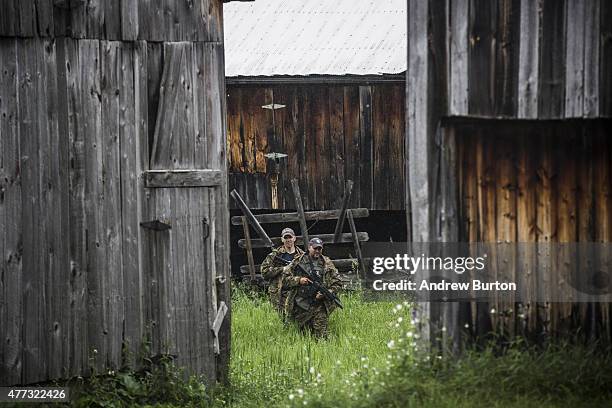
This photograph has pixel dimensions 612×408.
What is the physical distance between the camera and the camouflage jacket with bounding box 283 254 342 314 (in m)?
13.9

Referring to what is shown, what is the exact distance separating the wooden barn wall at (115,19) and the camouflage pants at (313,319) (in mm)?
5138

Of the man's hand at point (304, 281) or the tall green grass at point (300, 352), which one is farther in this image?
the man's hand at point (304, 281)

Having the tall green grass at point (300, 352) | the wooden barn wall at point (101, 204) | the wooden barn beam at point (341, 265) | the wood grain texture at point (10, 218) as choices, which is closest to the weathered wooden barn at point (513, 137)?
the tall green grass at point (300, 352)

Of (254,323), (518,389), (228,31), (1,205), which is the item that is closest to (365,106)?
(228,31)

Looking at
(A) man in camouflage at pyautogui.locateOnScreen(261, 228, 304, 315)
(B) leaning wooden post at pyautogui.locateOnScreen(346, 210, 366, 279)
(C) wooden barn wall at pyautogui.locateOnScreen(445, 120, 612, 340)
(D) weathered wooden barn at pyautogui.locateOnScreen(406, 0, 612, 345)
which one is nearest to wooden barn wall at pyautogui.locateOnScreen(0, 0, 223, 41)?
(D) weathered wooden barn at pyautogui.locateOnScreen(406, 0, 612, 345)

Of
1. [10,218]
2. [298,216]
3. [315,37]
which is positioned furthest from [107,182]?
[315,37]

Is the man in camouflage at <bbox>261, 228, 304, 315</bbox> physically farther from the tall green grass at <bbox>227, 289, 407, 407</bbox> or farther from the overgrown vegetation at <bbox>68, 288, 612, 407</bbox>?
the overgrown vegetation at <bbox>68, 288, 612, 407</bbox>

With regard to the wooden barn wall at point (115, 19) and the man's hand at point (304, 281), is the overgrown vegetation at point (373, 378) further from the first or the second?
the wooden barn wall at point (115, 19)

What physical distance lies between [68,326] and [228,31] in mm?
11031

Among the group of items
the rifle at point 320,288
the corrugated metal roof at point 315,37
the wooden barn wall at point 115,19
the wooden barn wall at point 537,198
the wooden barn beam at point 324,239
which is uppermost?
the corrugated metal roof at point 315,37

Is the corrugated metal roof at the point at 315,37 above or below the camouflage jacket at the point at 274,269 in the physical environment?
above

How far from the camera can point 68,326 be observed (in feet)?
30.1

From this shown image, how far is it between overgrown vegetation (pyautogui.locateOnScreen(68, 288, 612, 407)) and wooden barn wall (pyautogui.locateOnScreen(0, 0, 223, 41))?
3.07 metres

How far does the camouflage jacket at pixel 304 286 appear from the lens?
13.9 metres
